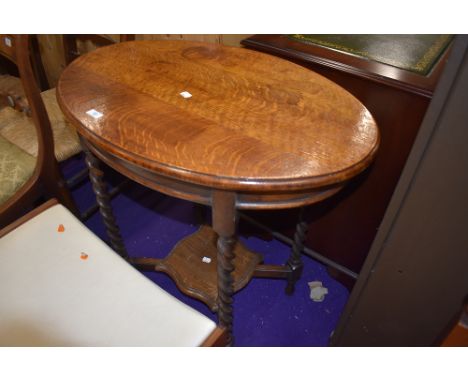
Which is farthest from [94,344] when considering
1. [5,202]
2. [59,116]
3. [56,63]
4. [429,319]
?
[56,63]

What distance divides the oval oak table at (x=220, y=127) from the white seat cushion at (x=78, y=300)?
20 centimetres

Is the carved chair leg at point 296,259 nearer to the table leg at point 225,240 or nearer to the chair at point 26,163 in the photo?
the table leg at point 225,240

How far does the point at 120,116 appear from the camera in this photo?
0.81 metres

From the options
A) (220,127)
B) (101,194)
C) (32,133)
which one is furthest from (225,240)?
(32,133)

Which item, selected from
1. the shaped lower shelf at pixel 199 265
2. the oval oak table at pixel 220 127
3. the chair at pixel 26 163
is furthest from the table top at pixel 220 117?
the shaped lower shelf at pixel 199 265

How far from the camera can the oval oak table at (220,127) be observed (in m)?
0.70

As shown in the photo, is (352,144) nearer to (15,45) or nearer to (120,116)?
(120,116)

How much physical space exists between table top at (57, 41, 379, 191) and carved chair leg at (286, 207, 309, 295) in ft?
1.68

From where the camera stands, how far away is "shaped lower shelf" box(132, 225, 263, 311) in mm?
1392

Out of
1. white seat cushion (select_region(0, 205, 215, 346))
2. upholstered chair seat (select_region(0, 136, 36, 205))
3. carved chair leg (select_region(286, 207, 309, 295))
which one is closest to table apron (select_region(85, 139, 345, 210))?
white seat cushion (select_region(0, 205, 215, 346))

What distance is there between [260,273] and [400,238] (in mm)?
803

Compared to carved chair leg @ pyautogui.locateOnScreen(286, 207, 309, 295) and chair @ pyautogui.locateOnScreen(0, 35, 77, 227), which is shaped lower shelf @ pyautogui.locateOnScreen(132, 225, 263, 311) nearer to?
carved chair leg @ pyautogui.locateOnScreen(286, 207, 309, 295)

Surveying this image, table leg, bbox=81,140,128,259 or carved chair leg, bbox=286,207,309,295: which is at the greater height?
table leg, bbox=81,140,128,259

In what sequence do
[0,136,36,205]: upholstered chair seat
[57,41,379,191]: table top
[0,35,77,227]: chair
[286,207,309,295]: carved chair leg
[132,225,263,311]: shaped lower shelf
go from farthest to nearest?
[132,225,263,311]: shaped lower shelf < [286,207,309,295]: carved chair leg < [0,136,36,205]: upholstered chair seat < [0,35,77,227]: chair < [57,41,379,191]: table top
